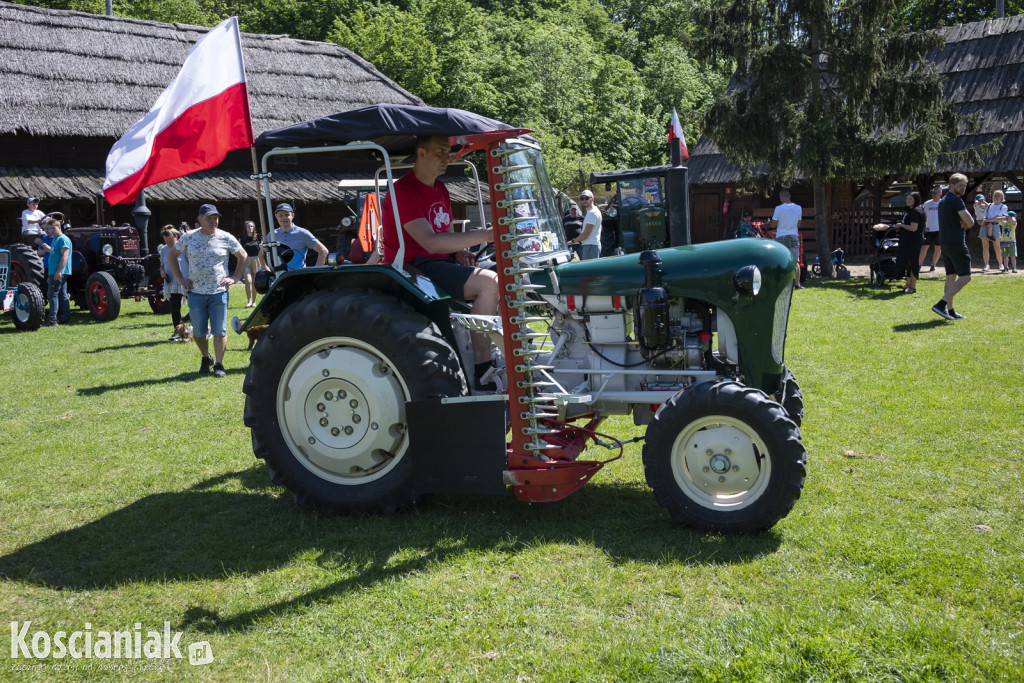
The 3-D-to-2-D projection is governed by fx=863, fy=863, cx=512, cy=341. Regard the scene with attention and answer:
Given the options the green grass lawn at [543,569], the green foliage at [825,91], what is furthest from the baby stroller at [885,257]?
the green grass lawn at [543,569]

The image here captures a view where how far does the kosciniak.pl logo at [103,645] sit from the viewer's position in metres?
3.59

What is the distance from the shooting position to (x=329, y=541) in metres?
4.70

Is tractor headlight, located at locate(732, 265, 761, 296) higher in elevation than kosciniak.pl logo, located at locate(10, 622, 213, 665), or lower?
higher

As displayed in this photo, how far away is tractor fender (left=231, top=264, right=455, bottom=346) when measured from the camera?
4.96 metres

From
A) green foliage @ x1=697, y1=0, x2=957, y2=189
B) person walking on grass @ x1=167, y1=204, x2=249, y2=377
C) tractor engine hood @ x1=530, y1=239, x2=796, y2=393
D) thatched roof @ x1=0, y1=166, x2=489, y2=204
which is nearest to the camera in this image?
tractor engine hood @ x1=530, y1=239, x2=796, y2=393

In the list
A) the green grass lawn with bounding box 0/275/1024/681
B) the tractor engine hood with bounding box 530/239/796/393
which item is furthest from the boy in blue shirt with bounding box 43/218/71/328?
the tractor engine hood with bounding box 530/239/796/393

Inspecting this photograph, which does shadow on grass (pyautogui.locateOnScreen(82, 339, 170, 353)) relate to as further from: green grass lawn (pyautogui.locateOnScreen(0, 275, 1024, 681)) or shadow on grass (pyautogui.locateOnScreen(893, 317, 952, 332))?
shadow on grass (pyautogui.locateOnScreen(893, 317, 952, 332))

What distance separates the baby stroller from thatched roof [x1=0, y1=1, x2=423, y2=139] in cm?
1640

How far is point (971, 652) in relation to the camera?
322 cm

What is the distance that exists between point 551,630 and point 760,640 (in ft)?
2.77

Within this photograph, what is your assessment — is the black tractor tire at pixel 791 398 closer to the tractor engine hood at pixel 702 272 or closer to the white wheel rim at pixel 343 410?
the tractor engine hood at pixel 702 272

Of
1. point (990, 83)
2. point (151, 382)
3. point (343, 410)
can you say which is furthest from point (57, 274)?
point (990, 83)

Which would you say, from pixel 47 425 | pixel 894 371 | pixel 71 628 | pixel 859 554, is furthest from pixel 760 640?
pixel 47 425

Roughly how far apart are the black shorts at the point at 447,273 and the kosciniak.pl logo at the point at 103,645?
2439 mm
